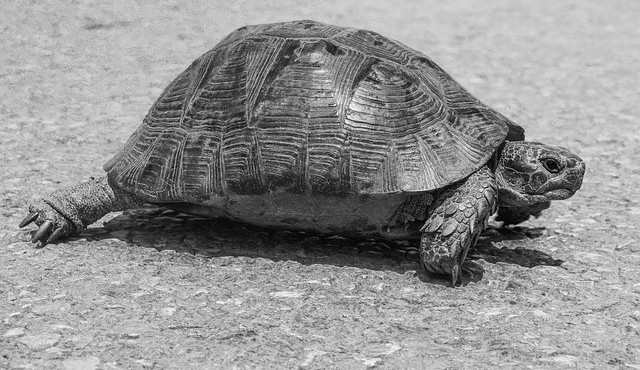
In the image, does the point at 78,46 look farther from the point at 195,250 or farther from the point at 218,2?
the point at 195,250

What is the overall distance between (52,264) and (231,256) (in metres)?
1.02

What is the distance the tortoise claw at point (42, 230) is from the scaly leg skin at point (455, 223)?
2.24 metres

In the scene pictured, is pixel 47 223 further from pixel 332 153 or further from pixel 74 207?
pixel 332 153

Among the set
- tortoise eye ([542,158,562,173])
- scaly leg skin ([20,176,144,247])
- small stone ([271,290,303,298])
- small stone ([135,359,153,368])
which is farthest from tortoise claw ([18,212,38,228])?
tortoise eye ([542,158,562,173])

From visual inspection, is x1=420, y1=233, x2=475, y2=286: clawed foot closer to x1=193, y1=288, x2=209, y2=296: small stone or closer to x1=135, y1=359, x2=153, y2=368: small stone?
x1=193, y1=288, x2=209, y2=296: small stone

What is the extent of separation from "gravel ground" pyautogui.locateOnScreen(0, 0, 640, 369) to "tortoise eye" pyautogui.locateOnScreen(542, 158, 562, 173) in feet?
2.04

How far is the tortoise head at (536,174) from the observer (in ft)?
17.1

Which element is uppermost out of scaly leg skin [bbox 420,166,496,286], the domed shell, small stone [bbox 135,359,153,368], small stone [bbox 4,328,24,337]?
the domed shell

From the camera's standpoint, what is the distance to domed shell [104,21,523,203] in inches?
197

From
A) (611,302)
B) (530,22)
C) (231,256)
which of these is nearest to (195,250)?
(231,256)

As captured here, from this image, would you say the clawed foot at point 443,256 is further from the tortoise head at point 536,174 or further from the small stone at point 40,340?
the small stone at point 40,340

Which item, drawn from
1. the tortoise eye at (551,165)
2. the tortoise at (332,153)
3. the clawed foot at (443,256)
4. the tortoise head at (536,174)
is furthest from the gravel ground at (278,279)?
the tortoise eye at (551,165)

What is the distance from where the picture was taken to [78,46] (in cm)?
1041

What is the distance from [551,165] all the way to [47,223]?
3.01 m
